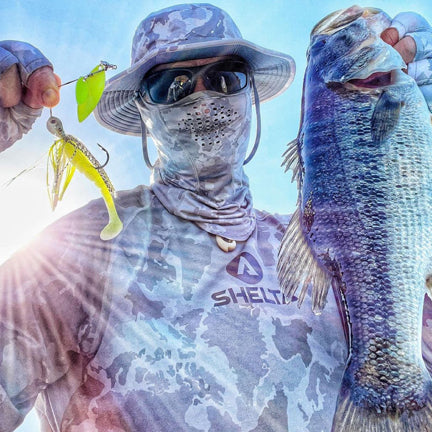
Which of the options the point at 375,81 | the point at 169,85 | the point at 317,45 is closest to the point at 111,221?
the point at 169,85

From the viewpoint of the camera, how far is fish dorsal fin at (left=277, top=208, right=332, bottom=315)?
2.10 metres

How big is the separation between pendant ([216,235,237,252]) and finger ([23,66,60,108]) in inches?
46.2

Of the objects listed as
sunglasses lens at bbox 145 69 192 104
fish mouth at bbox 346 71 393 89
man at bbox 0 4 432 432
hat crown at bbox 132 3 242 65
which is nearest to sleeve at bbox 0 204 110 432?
man at bbox 0 4 432 432

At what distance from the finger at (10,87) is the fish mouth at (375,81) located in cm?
167

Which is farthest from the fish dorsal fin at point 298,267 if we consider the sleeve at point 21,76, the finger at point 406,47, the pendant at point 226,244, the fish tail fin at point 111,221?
the sleeve at point 21,76

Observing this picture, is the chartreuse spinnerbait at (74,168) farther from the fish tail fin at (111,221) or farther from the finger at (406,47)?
the finger at (406,47)

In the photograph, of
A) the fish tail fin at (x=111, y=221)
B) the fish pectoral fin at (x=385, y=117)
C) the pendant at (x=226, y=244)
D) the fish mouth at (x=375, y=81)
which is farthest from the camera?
the pendant at (x=226, y=244)

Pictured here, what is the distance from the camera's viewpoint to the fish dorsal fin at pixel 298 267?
2.10 meters

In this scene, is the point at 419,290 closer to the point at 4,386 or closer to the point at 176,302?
the point at 176,302

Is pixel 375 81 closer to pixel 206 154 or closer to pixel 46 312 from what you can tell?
pixel 206 154

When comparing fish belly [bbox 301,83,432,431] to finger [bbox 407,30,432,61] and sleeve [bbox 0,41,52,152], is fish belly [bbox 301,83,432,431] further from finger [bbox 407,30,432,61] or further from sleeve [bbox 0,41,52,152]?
sleeve [bbox 0,41,52,152]

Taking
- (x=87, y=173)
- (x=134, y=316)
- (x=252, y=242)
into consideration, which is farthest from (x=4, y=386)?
(x=252, y=242)

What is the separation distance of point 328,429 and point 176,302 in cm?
97

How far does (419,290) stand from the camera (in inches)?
74.9
